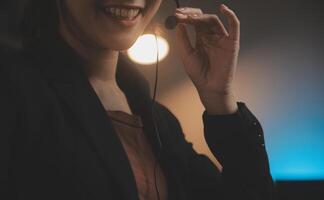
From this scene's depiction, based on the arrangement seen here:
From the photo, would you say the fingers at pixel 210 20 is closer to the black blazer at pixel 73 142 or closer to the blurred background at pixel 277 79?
the black blazer at pixel 73 142

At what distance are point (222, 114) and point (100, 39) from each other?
34cm

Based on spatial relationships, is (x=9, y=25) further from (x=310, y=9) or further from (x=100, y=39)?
(x=310, y=9)

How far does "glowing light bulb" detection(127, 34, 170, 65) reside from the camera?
183 cm

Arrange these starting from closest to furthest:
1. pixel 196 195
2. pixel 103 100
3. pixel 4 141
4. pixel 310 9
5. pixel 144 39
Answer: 1. pixel 4 141
2. pixel 103 100
3. pixel 196 195
4. pixel 144 39
5. pixel 310 9

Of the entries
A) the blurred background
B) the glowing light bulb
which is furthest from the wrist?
the blurred background

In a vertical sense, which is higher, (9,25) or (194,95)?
(9,25)

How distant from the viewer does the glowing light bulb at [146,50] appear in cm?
183

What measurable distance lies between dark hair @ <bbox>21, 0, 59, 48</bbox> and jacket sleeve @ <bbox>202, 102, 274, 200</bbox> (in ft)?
1.34

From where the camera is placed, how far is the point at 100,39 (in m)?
0.76

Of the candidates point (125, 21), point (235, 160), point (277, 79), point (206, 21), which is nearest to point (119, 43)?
point (125, 21)

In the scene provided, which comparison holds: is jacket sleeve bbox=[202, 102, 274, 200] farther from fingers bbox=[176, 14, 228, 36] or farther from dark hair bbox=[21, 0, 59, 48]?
dark hair bbox=[21, 0, 59, 48]

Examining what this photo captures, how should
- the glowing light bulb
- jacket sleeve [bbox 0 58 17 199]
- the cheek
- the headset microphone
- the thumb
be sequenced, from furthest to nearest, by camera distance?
the glowing light bulb
the thumb
the headset microphone
the cheek
jacket sleeve [bbox 0 58 17 199]

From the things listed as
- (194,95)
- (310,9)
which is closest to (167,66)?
(194,95)

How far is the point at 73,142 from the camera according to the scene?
0.64 metres
